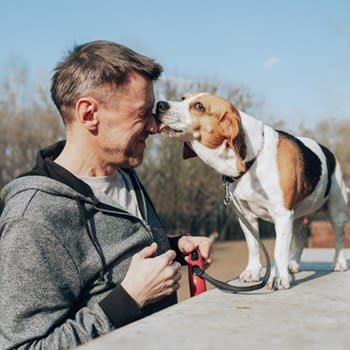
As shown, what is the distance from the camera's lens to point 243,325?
1.51m

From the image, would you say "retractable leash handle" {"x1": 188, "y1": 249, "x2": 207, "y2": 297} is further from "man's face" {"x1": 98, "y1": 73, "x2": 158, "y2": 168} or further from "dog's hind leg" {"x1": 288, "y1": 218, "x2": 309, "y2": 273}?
"dog's hind leg" {"x1": 288, "y1": 218, "x2": 309, "y2": 273}

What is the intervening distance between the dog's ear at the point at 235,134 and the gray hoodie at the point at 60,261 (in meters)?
0.98

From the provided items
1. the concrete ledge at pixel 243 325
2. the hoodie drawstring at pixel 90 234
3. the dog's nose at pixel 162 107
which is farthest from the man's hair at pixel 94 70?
the dog's nose at pixel 162 107

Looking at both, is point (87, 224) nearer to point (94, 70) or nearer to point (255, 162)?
point (94, 70)

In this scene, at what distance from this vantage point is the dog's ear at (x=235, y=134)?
9.48 ft

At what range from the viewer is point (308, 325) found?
59.8 inches

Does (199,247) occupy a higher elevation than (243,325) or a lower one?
lower

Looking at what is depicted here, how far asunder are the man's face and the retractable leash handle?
1.77 feet

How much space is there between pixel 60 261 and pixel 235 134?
148cm

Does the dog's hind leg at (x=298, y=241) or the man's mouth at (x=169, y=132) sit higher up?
the man's mouth at (x=169, y=132)

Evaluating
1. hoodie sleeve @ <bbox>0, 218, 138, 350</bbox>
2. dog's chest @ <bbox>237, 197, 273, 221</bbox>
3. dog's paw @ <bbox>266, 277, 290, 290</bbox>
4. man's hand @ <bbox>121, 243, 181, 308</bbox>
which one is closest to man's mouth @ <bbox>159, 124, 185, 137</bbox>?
dog's chest @ <bbox>237, 197, 273, 221</bbox>

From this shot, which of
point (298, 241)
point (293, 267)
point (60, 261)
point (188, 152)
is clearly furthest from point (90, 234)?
point (298, 241)

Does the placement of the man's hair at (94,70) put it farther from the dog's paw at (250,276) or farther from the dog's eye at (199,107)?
the dog's paw at (250,276)

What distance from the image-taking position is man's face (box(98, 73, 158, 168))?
2033 millimetres
